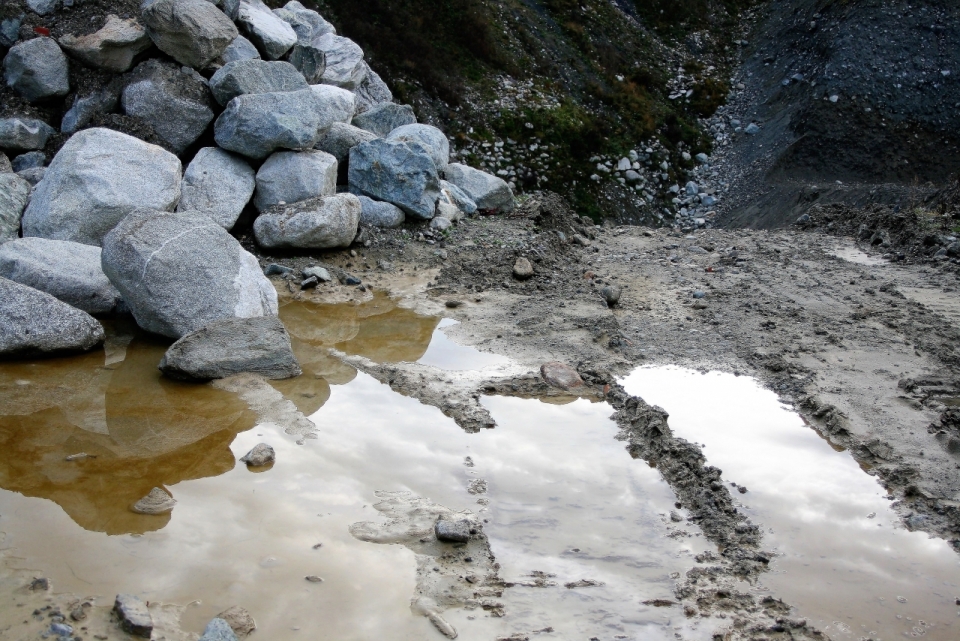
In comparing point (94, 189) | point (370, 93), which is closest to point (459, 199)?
point (370, 93)

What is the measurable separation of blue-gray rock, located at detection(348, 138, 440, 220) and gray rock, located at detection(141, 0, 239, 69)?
221 cm

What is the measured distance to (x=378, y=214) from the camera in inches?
389

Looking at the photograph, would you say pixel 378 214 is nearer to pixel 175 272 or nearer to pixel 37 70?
pixel 175 272

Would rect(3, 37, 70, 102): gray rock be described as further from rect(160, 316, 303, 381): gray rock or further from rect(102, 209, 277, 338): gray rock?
rect(160, 316, 303, 381): gray rock

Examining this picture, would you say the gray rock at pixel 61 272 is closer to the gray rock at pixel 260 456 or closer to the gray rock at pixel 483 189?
the gray rock at pixel 260 456

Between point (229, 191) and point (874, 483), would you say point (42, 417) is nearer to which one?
point (229, 191)

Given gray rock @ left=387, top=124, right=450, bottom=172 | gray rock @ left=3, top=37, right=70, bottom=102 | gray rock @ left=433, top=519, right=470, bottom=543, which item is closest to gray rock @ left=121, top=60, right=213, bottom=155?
gray rock @ left=3, top=37, right=70, bottom=102

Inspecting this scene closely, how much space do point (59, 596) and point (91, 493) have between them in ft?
3.33

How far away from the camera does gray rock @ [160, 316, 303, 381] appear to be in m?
5.88

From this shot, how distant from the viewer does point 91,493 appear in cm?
433

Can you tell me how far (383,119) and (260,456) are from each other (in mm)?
8448

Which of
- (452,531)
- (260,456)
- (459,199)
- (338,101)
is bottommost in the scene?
(260,456)

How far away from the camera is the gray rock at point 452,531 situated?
3975mm

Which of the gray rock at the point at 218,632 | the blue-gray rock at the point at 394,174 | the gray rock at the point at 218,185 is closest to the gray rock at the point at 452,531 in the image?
the gray rock at the point at 218,632
